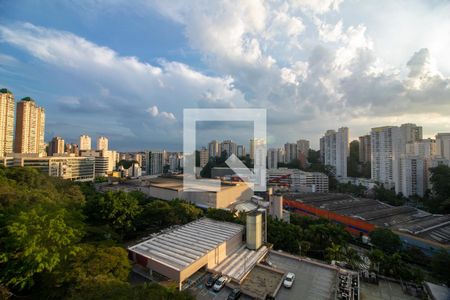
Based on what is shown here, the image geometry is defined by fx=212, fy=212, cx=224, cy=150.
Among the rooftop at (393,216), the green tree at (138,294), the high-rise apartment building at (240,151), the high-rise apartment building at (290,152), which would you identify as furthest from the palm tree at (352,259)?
the high-rise apartment building at (290,152)

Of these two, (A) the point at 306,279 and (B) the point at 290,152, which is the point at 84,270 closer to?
(A) the point at 306,279

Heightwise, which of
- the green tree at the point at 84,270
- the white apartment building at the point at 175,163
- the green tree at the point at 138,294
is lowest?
the green tree at the point at 84,270

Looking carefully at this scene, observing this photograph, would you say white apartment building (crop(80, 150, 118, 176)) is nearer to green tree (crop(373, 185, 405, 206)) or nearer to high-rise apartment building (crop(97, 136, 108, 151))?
high-rise apartment building (crop(97, 136, 108, 151))

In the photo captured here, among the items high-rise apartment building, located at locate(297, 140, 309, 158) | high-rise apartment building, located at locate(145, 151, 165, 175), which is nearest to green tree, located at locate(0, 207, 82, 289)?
high-rise apartment building, located at locate(145, 151, 165, 175)

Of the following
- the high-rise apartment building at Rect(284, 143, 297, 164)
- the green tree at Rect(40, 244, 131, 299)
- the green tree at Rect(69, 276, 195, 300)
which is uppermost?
Answer: the high-rise apartment building at Rect(284, 143, 297, 164)

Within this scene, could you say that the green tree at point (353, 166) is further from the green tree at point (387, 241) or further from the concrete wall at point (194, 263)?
the concrete wall at point (194, 263)

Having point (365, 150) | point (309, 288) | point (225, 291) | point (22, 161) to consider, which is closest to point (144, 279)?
point (225, 291)
